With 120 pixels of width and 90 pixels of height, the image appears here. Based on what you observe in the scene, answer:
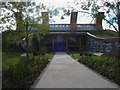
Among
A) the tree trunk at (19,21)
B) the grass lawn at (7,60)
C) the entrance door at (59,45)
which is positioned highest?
the tree trunk at (19,21)

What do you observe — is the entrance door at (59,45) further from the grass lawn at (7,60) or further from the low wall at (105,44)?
the grass lawn at (7,60)

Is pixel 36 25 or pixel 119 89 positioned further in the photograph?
pixel 36 25

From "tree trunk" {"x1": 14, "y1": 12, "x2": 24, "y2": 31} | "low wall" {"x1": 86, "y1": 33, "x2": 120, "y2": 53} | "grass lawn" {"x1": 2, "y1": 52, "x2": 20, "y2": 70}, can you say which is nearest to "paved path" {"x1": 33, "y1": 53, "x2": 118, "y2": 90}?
"grass lawn" {"x1": 2, "y1": 52, "x2": 20, "y2": 70}

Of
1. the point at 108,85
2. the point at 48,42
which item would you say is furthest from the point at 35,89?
the point at 48,42

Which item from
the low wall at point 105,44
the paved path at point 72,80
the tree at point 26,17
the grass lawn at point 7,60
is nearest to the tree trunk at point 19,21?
the tree at point 26,17

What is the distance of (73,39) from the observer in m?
A: 26.2

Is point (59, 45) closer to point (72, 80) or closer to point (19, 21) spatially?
point (19, 21)

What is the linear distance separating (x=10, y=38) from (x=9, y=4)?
6.01 feet

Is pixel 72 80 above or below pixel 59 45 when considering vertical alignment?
above

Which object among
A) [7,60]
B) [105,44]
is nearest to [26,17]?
[7,60]

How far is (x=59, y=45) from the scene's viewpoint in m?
26.9

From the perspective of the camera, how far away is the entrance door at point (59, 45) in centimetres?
2652

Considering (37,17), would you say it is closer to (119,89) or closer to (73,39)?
(119,89)

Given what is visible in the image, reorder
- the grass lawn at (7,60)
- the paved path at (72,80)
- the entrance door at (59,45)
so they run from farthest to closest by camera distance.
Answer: the entrance door at (59,45), the grass lawn at (7,60), the paved path at (72,80)
